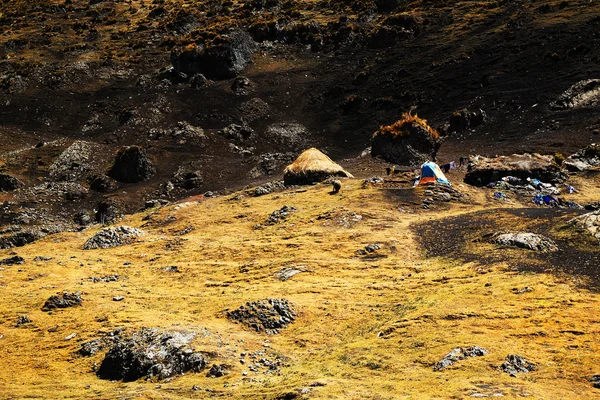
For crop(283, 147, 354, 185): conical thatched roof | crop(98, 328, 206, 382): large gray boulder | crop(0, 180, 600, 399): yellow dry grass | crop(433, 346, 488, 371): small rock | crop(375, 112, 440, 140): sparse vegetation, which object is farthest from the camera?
crop(375, 112, 440, 140): sparse vegetation

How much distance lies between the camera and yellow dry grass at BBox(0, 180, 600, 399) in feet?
54.0

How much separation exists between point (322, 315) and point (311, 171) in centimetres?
2951

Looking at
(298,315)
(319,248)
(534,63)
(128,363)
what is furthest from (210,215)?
(534,63)

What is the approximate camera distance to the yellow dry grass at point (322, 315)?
1647cm

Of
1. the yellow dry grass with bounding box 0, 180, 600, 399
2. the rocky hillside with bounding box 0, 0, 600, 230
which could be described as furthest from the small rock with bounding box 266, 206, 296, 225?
the rocky hillside with bounding box 0, 0, 600, 230

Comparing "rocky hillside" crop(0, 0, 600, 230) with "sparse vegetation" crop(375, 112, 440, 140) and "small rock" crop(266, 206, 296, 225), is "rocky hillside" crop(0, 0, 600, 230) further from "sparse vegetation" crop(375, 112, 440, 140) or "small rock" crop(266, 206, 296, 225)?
"small rock" crop(266, 206, 296, 225)

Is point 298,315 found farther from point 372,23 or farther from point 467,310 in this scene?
point 372,23

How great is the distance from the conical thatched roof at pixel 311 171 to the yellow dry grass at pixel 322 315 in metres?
12.9

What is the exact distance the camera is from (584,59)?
67625 millimetres

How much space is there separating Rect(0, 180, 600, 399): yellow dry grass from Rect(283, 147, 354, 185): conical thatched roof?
12.9m

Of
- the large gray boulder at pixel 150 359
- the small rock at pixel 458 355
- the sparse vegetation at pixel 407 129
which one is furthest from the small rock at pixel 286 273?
the sparse vegetation at pixel 407 129

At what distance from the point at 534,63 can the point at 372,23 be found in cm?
3651

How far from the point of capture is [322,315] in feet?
77.0

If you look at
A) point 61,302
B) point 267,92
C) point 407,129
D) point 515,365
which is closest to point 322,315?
point 515,365
